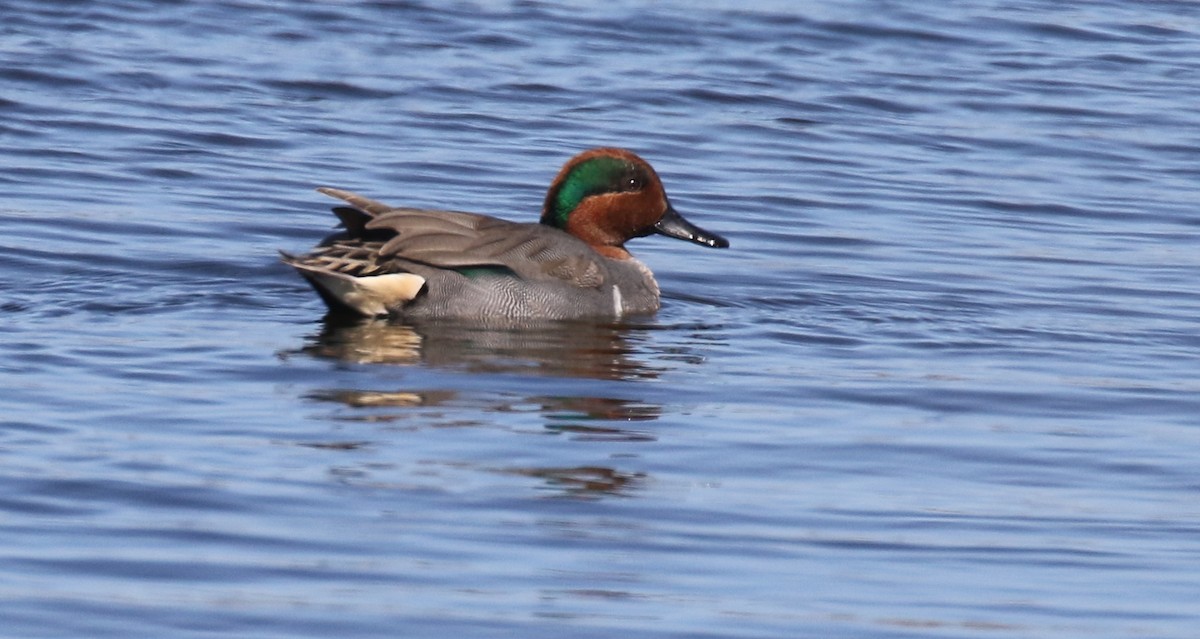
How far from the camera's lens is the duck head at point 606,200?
393 inches

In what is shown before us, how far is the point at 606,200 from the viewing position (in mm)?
10062

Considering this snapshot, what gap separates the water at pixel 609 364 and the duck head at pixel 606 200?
418 millimetres

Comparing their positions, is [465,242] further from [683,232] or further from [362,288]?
[683,232]

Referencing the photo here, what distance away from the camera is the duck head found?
32.8 feet

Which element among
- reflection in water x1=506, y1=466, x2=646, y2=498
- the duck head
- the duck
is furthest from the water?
the duck head

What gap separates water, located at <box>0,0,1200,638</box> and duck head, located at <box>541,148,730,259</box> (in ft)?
1.37

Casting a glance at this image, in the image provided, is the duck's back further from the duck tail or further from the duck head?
the duck head

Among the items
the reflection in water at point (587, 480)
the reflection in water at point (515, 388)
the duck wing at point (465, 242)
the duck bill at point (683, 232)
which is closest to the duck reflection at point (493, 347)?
the reflection in water at point (515, 388)

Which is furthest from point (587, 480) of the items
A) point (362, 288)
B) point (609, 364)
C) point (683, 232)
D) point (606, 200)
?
point (683, 232)

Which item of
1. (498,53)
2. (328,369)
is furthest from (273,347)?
(498,53)

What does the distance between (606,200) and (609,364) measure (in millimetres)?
1735

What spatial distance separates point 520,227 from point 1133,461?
3127 mm

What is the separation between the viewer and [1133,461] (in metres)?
7.10

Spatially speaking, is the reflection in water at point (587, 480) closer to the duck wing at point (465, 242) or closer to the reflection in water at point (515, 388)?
the reflection in water at point (515, 388)
